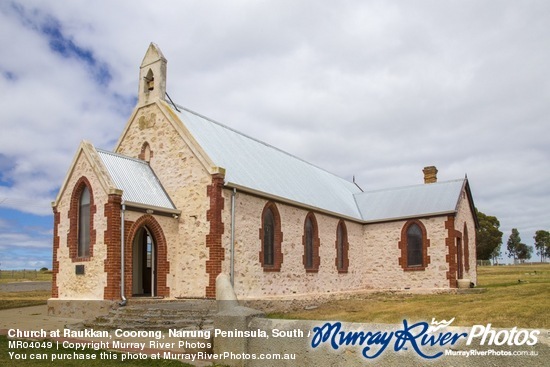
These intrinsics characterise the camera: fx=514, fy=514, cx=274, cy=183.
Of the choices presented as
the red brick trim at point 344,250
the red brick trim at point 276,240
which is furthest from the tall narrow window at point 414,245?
the red brick trim at point 276,240

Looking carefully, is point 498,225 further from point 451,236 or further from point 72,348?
point 72,348

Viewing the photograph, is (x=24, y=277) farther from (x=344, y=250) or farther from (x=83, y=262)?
(x=83, y=262)

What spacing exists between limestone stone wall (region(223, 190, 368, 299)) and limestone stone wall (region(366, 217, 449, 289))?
88cm

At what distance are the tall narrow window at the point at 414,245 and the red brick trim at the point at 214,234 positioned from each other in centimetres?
1456

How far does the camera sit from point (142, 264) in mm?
20812

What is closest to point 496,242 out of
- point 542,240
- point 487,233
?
point 487,233

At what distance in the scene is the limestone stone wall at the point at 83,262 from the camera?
58.2 ft

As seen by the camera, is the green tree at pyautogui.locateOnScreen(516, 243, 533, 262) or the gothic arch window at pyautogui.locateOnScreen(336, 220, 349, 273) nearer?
the gothic arch window at pyautogui.locateOnScreen(336, 220, 349, 273)

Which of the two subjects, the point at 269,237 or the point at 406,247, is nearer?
the point at 269,237

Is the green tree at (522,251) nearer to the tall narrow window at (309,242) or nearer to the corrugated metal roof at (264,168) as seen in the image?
the corrugated metal roof at (264,168)

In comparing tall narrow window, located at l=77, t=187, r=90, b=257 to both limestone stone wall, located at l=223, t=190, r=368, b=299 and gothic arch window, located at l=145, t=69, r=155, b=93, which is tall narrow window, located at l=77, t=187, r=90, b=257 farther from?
gothic arch window, located at l=145, t=69, r=155, b=93

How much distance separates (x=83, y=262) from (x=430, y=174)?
24.1 meters

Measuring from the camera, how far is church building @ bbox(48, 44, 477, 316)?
18.0 m

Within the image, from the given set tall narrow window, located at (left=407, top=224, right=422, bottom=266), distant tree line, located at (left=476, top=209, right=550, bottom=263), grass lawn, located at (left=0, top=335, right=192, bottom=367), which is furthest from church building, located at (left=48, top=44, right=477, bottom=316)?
distant tree line, located at (left=476, top=209, right=550, bottom=263)
